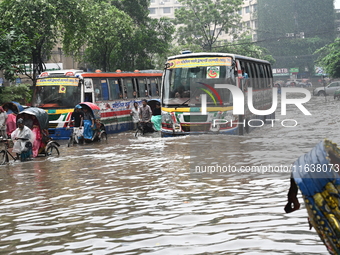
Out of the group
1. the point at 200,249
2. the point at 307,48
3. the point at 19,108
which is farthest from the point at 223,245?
the point at 307,48

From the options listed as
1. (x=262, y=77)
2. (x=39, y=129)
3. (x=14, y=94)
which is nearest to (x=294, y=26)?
(x=262, y=77)

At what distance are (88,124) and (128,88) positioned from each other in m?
5.93

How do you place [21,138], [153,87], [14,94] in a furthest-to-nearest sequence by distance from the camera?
[153,87]
[14,94]
[21,138]

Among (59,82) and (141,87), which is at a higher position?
(59,82)

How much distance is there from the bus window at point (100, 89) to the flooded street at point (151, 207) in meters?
7.62

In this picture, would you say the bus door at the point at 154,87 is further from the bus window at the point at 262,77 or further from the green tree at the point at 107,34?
the green tree at the point at 107,34

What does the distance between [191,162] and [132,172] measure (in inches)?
70.7

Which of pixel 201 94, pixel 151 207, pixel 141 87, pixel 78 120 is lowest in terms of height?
pixel 151 207

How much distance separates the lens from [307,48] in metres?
93.4

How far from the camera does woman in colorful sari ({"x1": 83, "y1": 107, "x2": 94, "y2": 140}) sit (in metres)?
21.1

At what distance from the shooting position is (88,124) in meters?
21.1

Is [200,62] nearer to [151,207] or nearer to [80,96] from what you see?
[80,96]

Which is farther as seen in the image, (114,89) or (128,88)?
(128,88)

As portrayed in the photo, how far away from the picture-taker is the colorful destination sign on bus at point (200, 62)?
19.2m
